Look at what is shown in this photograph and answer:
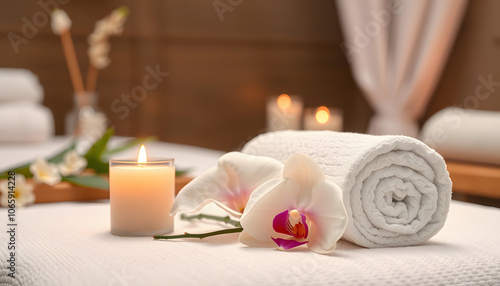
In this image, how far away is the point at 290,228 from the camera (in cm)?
74

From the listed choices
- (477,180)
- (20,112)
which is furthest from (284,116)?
(477,180)

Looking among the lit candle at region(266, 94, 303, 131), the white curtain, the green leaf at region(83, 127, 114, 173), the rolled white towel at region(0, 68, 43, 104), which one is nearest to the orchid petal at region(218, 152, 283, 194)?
the green leaf at region(83, 127, 114, 173)

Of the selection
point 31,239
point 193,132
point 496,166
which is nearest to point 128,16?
point 193,132

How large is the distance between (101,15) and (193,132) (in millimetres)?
739

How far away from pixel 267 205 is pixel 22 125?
1.66 metres

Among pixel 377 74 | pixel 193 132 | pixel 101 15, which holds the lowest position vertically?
pixel 193 132

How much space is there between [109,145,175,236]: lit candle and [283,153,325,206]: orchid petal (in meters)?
0.18

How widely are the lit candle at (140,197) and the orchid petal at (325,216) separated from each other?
0.20 m

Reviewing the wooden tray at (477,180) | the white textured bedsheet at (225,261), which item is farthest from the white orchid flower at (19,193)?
the wooden tray at (477,180)

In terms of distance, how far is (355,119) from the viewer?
3590 millimetres

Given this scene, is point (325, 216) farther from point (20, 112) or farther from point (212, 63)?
point (212, 63)

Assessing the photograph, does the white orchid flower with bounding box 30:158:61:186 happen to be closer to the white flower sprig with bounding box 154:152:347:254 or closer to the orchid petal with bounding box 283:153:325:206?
the white flower sprig with bounding box 154:152:347:254

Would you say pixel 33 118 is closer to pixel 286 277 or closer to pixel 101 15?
pixel 101 15

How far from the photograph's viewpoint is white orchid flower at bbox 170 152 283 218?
2.69 feet
